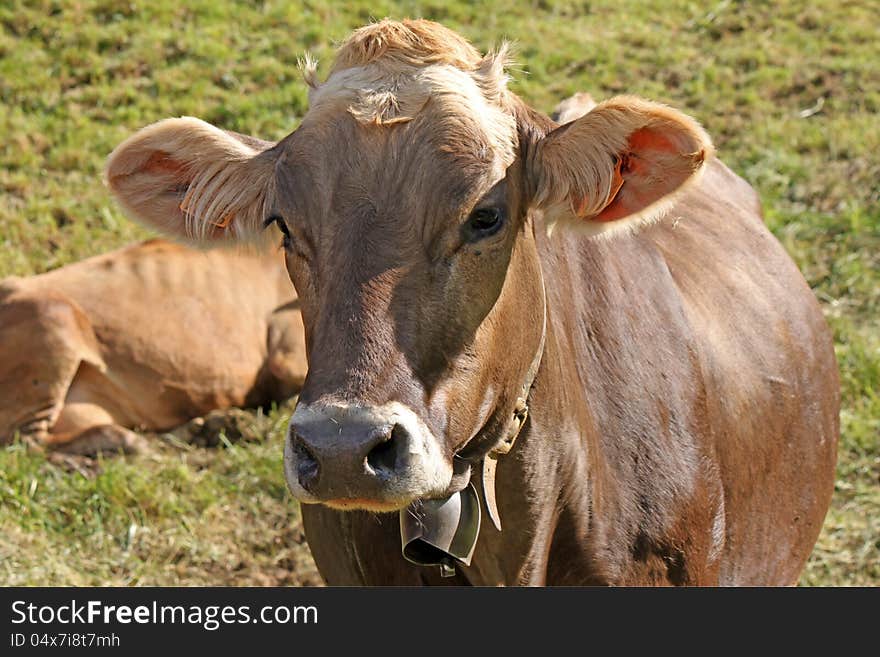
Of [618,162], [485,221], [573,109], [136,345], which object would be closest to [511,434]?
[485,221]

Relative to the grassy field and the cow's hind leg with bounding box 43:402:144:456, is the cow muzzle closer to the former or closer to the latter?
the grassy field

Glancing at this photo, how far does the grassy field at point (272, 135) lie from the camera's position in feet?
19.7

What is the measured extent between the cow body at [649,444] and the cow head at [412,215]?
14.7 inches

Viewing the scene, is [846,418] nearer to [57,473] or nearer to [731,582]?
[731,582]

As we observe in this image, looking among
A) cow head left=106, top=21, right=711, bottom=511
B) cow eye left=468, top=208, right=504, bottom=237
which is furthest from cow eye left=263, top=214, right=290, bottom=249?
cow eye left=468, top=208, right=504, bottom=237

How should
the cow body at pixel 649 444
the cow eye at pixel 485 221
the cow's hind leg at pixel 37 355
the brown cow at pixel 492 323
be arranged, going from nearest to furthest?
the brown cow at pixel 492 323 < the cow eye at pixel 485 221 < the cow body at pixel 649 444 < the cow's hind leg at pixel 37 355

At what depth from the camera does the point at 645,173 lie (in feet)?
10.9

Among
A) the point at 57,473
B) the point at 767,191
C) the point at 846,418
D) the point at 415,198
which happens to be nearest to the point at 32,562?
the point at 57,473

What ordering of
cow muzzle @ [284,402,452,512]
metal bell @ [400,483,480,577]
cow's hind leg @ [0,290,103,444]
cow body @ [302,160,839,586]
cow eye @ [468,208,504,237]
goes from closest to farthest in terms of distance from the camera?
cow muzzle @ [284,402,452,512]
cow eye @ [468,208,504,237]
metal bell @ [400,483,480,577]
cow body @ [302,160,839,586]
cow's hind leg @ [0,290,103,444]

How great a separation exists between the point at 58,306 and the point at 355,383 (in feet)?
16.4

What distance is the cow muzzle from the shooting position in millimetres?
2648

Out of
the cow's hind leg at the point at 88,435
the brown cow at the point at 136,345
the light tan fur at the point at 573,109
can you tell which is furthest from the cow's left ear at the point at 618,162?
the cow's hind leg at the point at 88,435

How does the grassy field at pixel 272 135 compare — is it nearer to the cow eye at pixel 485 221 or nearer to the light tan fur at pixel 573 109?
the light tan fur at pixel 573 109

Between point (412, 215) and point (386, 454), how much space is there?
584mm
